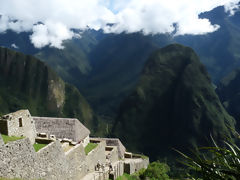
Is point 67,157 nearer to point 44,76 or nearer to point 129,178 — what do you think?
point 129,178

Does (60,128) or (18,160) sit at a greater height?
(60,128)

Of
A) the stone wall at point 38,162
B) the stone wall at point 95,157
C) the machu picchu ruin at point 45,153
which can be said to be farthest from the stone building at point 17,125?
the stone wall at point 95,157

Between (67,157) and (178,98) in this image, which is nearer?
(67,157)

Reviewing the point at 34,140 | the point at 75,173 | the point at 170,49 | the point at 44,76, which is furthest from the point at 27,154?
the point at 170,49

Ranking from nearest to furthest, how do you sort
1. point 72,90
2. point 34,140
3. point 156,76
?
point 34,140 → point 156,76 → point 72,90

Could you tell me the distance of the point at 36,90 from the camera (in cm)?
16375

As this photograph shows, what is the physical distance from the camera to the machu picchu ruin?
13336 millimetres

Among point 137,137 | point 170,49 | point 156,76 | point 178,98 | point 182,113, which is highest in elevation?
point 170,49

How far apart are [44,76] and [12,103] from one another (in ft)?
135

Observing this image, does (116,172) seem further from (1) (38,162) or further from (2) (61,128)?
(1) (38,162)

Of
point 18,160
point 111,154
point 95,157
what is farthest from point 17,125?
point 111,154

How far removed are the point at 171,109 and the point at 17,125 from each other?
15209 centimetres

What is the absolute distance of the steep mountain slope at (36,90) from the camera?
494 feet

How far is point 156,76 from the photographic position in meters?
172
